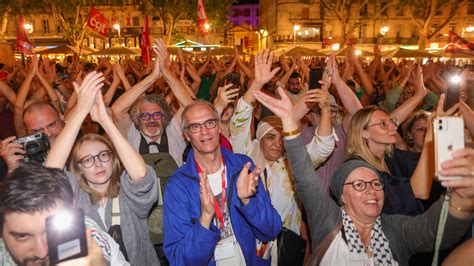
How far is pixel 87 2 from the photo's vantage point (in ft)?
139

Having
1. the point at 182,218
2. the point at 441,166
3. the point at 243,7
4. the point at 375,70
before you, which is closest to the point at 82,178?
the point at 182,218

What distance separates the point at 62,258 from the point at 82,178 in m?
1.73

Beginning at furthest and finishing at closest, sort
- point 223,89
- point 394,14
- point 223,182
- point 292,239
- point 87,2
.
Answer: point 394,14
point 87,2
point 223,89
point 292,239
point 223,182

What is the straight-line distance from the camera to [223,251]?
2996 millimetres

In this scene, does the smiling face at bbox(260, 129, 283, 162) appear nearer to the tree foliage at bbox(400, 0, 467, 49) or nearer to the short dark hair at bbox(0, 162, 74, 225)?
the short dark hair at bbox(0, 162, 74, 225)

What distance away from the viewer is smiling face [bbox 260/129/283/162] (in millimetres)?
4246

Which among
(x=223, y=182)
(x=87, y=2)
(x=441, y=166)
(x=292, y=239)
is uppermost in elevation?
(x=87, y=2)

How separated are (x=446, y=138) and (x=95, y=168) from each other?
2.29 metres

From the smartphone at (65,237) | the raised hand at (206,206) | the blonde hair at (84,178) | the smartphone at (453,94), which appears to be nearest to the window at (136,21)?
the blonde hair at (84,178)

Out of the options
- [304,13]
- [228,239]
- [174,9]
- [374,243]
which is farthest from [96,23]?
[304,13]

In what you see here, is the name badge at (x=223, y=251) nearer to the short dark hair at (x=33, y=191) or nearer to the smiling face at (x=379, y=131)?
the short dark hair at (x=33, y=191)

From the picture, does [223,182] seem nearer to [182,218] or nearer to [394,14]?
[182,218]

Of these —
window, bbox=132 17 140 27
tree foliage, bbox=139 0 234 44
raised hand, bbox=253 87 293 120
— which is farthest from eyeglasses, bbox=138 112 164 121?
window, bbox=132 17 140 27

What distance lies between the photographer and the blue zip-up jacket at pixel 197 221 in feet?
8.92
